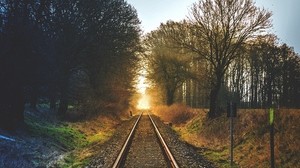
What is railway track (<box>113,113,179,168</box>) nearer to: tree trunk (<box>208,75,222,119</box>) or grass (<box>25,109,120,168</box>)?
grass (<box>25,109,120,168</box>)

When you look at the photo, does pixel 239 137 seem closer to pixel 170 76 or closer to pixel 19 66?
pixel 19 66

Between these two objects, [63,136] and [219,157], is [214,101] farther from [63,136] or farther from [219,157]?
[219,157]

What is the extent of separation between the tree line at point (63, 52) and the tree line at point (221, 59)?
467cm

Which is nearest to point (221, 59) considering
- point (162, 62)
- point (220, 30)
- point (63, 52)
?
point (220, 30)

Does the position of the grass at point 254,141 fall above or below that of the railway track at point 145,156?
above

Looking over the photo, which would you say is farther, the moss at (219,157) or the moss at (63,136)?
the moss at (63,136)

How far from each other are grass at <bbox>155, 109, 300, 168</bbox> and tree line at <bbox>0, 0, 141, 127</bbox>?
884 centimetres

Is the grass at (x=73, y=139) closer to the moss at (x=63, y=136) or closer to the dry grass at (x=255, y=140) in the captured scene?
the moss at (x=63, y=136)

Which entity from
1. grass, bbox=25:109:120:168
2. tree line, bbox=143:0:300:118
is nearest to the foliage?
tree line, bbox=143:0:300:118

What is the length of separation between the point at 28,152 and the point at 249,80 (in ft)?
203

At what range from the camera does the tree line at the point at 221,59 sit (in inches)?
1115

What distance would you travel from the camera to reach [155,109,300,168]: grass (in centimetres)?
1380

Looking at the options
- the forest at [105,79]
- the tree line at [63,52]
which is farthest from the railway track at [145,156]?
the tree line at [63,52]

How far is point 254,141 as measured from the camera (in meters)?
16.8
